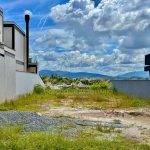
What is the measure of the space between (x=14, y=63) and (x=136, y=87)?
10.4 meters

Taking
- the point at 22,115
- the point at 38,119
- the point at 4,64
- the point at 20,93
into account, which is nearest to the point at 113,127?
the point at 38,119

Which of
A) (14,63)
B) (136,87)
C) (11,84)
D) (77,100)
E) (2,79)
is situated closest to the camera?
(2,79)

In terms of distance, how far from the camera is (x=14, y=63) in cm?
2098

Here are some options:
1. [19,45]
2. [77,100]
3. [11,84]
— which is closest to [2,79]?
[11,84]

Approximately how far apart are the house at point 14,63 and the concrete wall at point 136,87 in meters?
8.88

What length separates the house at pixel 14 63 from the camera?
18.0 m

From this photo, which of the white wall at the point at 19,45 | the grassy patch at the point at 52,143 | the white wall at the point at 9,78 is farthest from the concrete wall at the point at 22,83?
the grassy patch at the point at 52,143

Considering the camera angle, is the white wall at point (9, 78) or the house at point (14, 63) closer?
the house at point (14, 63)

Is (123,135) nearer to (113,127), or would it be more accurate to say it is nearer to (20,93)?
(113,127)

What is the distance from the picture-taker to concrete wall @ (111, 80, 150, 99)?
22688mm

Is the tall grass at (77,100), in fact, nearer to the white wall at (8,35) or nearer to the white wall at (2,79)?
the white wall at (2,79)

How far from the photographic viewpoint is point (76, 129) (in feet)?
32.4

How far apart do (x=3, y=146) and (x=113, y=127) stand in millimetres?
4437

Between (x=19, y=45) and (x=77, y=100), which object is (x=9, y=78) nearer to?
(x=77, y=100)
